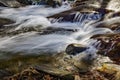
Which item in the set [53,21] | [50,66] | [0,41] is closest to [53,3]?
[53,21]

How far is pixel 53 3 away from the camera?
48.2ft

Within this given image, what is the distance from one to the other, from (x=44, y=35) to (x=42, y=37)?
22cm

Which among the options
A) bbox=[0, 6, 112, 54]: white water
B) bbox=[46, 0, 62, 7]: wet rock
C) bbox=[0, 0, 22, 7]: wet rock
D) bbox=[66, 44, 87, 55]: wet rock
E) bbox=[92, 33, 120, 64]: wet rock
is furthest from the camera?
bbox=[0, 0, 22, 7]: wet rock

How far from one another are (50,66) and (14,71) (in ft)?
2.62

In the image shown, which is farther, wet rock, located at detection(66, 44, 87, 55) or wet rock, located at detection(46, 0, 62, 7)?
wet rock, located at detection(46, 0, 62, 7)

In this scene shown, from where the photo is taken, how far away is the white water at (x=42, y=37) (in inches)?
335

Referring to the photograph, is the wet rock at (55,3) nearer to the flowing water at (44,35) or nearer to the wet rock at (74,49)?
the flowing water at (44,35)

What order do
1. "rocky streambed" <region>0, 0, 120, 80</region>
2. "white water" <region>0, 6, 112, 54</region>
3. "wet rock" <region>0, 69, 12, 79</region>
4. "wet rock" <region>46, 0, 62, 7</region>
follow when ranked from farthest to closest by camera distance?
"wet rock" <region>46, 0, 62, 7</region> → "white water" <region>0, 6, 112, 54</region> → "wet rock" <region>0, 69, 12, 79</region> → "rocky streambed" <region>0, 0, 120, 80</region>

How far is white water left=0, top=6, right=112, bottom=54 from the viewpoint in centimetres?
852

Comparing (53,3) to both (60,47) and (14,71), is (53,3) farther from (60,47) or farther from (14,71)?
(14,71)

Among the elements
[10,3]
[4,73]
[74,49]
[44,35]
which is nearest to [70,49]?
[74,49]

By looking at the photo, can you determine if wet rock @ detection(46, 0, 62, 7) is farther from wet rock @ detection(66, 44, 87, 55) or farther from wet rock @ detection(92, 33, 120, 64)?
wet rock @ detection(66, 44, 87, 55)

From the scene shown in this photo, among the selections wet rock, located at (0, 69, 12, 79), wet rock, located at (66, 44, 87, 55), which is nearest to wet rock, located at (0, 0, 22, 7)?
wet rock, located at (66, 44, 87, 55)

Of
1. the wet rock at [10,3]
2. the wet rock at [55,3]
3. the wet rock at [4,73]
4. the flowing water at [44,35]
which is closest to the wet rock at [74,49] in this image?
the flowing water at [44,35]
